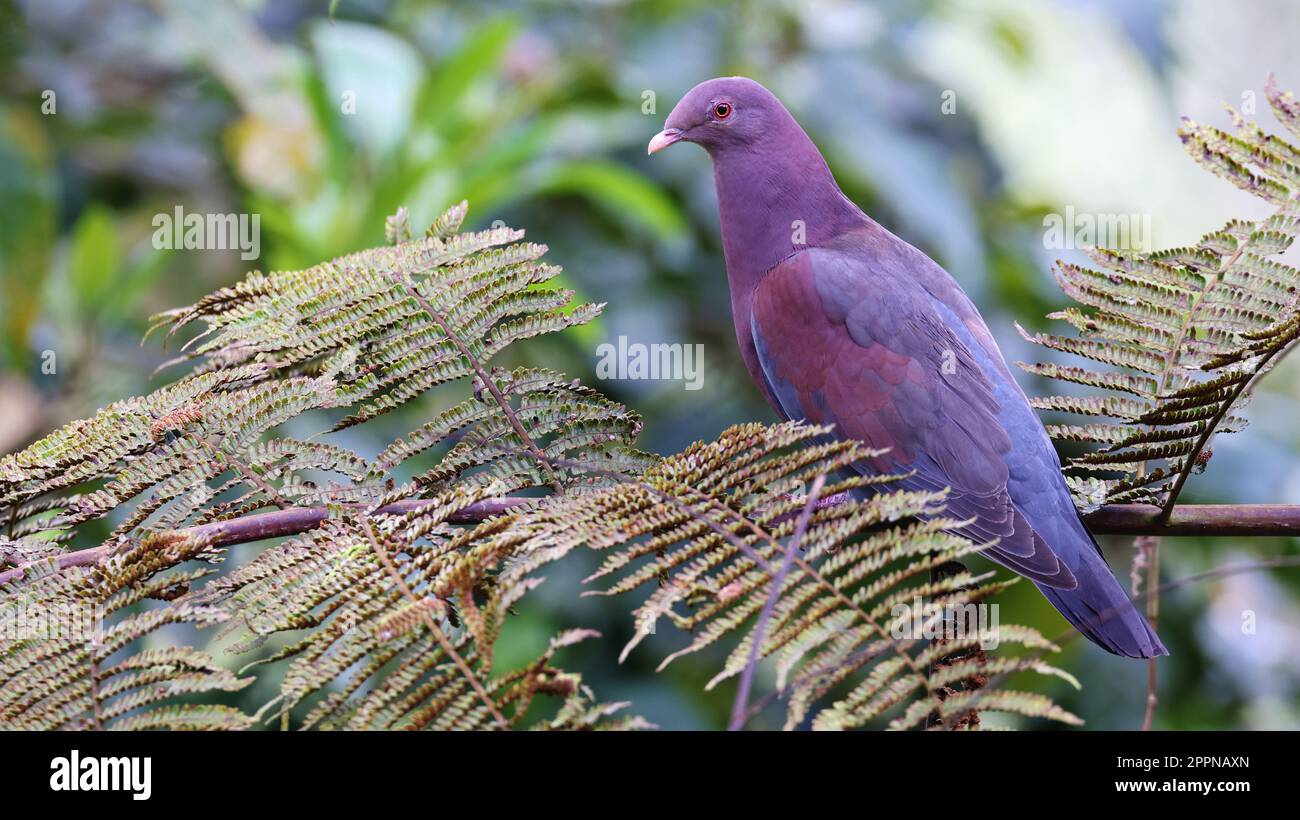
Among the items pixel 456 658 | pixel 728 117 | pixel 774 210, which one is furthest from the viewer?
pixel 728 117

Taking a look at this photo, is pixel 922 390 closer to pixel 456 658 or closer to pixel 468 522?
pixel 468 522

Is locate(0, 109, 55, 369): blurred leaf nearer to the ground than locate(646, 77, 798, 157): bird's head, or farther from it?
farther from it

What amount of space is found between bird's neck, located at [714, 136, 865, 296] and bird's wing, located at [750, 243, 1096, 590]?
91 millimetres

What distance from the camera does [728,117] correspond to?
2.84 meters

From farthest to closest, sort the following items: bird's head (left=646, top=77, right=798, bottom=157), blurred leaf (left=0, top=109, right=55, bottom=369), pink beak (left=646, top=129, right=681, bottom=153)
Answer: blurred leaf (left=0, top=109, right=55, bottom=369) < pink beak (left=646, top=129, right=681, bottom=153) < bird's head (left=646, top=77, right=798, bottom=157)

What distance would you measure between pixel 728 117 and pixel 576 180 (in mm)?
1224

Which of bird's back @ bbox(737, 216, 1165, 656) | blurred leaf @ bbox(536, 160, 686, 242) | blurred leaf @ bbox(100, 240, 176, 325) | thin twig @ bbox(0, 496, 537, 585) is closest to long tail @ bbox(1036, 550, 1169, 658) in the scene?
bird's back @ bbox(737, 216, 1165, 656)

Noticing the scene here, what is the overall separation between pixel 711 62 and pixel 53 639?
12.3 feet

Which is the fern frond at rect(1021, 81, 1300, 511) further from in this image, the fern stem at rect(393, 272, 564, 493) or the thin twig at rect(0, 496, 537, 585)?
the thin twig at rect(0, 496, 537, 585)

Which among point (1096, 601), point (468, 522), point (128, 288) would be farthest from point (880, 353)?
point (128, 288)

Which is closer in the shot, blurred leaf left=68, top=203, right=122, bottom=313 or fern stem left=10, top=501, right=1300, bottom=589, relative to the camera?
fern stem left=10, top=501, right=1300, bottom=589

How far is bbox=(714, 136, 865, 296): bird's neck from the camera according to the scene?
8.84 feet
